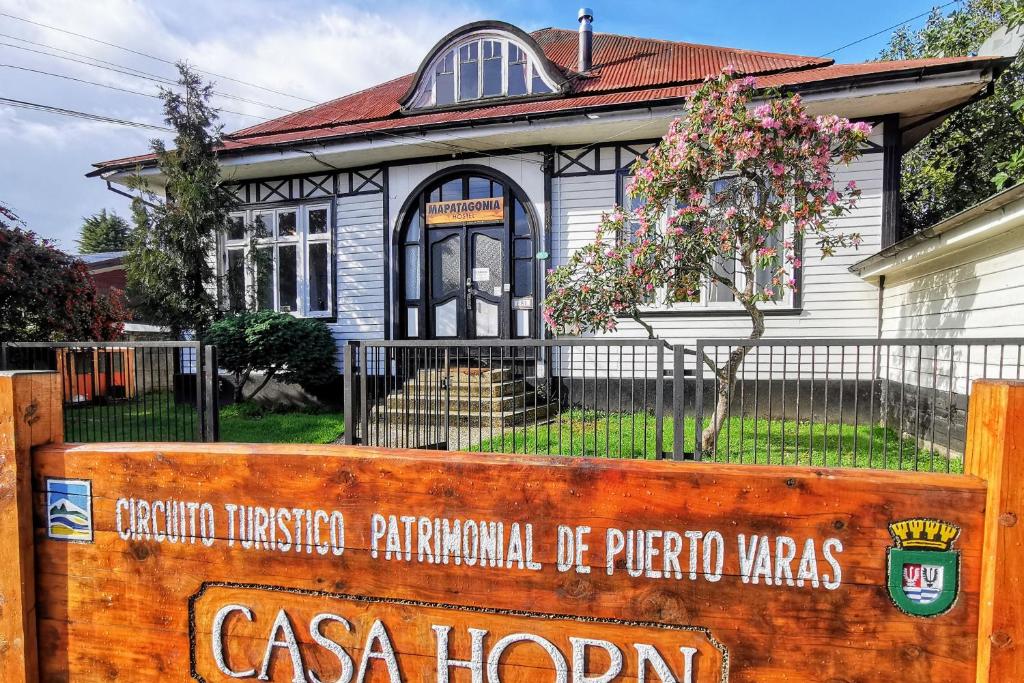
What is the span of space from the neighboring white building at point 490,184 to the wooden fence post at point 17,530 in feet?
26.7

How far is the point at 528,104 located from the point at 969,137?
9.85 metres

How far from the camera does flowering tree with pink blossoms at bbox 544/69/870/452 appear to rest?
5.26 meters

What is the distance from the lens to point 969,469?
45.6 inches

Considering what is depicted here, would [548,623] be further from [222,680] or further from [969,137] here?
[969,137]

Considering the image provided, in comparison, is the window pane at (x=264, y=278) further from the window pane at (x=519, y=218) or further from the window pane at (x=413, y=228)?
the window pane at (x=519, y=218)

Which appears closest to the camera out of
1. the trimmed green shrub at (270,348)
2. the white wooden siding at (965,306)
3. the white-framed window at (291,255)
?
the white wooden siding at (965,306)

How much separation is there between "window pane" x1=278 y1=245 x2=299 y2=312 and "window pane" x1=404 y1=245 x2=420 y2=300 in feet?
8.60

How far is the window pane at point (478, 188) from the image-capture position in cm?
1010

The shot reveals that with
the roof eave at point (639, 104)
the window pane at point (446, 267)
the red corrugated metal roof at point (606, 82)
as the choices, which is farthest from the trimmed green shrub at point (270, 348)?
the red corrugated metal roof at point (606, 82)

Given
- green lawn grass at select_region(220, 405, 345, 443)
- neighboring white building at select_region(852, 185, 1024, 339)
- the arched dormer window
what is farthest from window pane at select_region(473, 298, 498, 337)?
neighboring white building at select_region(852, 185, 1024, 339)

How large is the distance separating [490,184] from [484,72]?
7.76 feet

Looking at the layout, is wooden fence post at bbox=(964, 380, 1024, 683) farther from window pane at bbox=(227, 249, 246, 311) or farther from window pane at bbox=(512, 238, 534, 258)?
window pane at bbox=(227, 249, 246, 311)

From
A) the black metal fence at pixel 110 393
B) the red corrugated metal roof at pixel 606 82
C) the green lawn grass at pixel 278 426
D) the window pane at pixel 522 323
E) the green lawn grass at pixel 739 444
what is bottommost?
the green lawn grass at pixel 278 426

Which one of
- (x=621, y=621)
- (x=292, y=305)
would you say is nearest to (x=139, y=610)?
(x=621, y=621)
